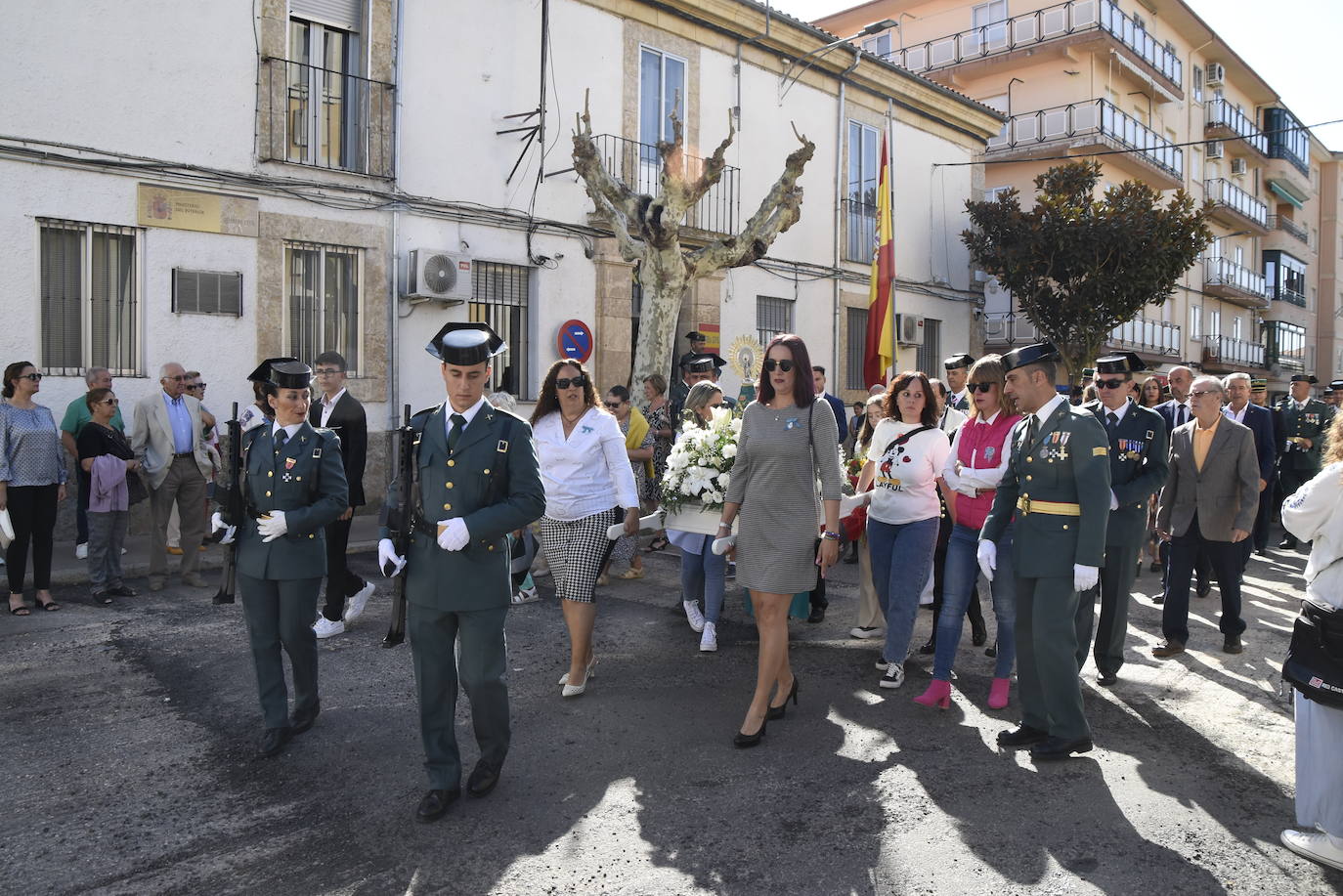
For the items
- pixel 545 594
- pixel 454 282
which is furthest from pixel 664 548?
pixel 454 282

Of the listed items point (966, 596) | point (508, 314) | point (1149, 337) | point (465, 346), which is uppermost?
point (1149, 337)

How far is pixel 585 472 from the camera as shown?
562 centimetres

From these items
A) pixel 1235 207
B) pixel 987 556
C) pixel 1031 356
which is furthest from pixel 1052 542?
pixel 1235 207

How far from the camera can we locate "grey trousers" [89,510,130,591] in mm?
8102

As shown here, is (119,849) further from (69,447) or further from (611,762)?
(69,447)

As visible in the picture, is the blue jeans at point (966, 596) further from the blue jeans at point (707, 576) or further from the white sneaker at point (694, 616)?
the white sneaker at point (694, 616)

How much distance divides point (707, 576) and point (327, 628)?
102 inches

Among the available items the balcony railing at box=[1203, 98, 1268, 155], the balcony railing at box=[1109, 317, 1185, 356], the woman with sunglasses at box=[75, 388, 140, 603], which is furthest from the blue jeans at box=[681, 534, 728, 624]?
the balcony railing at box=[1203, 98, 1268, 155]

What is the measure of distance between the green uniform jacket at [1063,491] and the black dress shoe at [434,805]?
2.79 meters

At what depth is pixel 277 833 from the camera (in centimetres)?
385

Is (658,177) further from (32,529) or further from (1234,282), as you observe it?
(1234,282)

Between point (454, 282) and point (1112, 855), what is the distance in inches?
445

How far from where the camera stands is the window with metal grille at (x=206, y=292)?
11.5 meters

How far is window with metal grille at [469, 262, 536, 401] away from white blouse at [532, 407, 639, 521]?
29.6 ft
